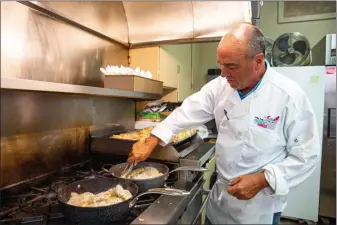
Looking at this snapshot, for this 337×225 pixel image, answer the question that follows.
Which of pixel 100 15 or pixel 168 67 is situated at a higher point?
pixel 100 15

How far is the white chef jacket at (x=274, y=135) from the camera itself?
720 mm

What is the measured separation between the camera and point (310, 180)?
2.25 m

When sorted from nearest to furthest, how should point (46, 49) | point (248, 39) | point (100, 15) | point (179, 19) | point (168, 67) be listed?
point (248, 39)
point (46, 49)
point (100, 15)
point (179, 19)
point (168, 67)

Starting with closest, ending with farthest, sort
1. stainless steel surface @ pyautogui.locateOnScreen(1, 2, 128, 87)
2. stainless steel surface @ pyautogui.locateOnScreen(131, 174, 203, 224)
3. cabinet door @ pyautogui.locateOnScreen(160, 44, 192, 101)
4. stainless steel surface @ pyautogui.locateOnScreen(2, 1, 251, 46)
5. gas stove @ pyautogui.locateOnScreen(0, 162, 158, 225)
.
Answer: stainless steel surface @ pyautogui.locateOnScreen(131, 174, 203, 224) < gas stove @ pyautogui.locateOnScreen(0, 162, 158, 225) < stainless steel surface @ pyautogui.locateOnScreen(1, 2, 128, 87) < stainless steel surface @ pyautogui.locateOnScreen(2, 1, 251, 46) < cabinet door @ pyautogui.locateOnScreen(160, 44, 192, 101)

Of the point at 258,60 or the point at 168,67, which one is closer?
the point at 258,60

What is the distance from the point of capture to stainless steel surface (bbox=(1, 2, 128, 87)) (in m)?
0.95

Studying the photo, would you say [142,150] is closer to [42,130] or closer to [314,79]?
[42,130]

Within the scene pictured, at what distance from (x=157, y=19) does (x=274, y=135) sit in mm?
1321

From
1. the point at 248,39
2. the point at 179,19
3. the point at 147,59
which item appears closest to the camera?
the point at 248,39

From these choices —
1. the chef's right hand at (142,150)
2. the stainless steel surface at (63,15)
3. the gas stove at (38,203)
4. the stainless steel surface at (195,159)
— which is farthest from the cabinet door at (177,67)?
the gas stove at (38,203)

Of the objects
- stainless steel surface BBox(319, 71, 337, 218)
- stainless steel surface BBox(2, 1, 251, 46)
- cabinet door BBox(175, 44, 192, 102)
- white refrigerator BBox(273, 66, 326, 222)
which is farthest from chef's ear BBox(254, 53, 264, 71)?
stainless steel surface BBox(319, 71, 337, 218)

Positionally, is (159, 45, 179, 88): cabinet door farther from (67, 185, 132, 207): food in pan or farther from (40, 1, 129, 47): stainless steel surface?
(67, 185, 132, 207): food in pan

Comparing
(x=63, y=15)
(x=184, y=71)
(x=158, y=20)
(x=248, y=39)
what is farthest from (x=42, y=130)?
(x=184, y=71)

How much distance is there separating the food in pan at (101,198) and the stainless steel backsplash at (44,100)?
364 mm
